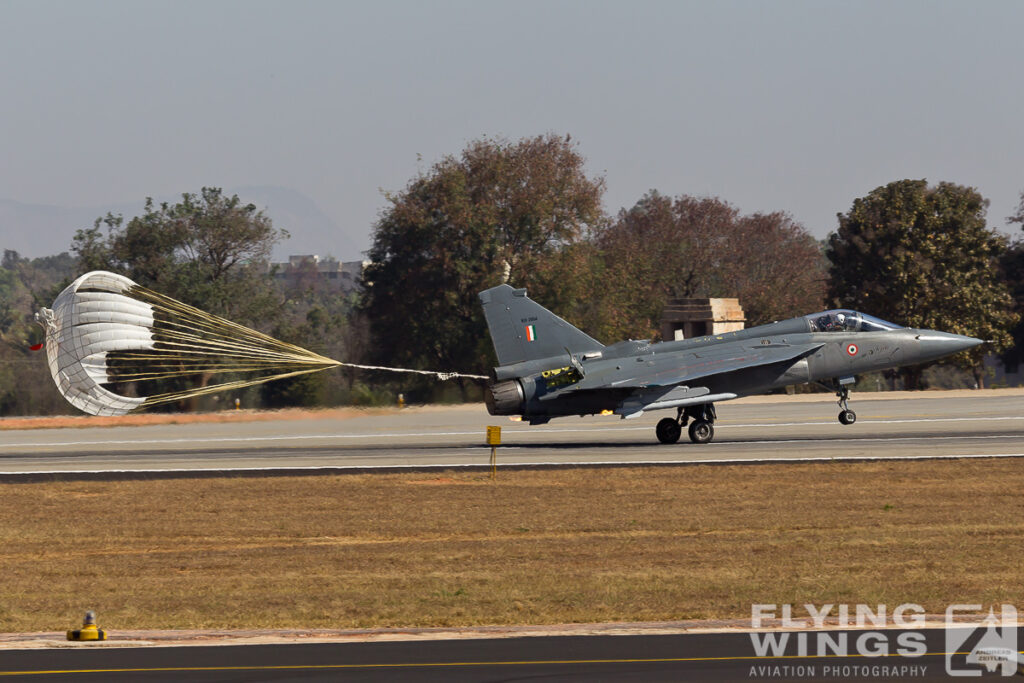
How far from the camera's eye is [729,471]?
2678cm

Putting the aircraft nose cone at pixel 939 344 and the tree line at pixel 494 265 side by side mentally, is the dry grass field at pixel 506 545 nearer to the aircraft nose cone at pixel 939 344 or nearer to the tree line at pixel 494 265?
the aircraft nose cone at pixel 939 344

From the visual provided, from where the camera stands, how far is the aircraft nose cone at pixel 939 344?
33781mm

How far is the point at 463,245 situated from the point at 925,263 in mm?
25729

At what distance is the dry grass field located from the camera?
14234 millimetres

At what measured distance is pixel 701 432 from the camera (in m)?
32.9

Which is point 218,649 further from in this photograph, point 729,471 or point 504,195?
point 504,195

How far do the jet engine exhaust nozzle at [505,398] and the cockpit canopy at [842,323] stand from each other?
28.7 ft

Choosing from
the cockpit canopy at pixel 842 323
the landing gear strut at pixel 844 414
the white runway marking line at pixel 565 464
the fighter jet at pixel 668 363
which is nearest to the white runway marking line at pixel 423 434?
the landing gear strut at pixel 844 414

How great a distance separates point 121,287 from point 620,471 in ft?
45.4

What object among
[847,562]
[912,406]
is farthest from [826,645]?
[912,406]

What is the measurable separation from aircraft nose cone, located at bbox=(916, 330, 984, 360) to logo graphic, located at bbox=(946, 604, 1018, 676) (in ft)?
71.5

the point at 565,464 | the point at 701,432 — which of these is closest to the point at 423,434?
the point at 701,432

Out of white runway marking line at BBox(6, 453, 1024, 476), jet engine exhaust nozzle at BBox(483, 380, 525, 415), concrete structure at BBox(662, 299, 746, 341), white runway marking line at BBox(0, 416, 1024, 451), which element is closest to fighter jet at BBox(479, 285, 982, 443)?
jet engine exhaust nozzle at BBox(483, 380, 525, 415)

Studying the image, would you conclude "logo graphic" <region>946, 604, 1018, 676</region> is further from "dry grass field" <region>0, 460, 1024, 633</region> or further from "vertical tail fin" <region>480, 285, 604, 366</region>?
"vertical tail fin" <region>480, 285, 604, 366</region>
